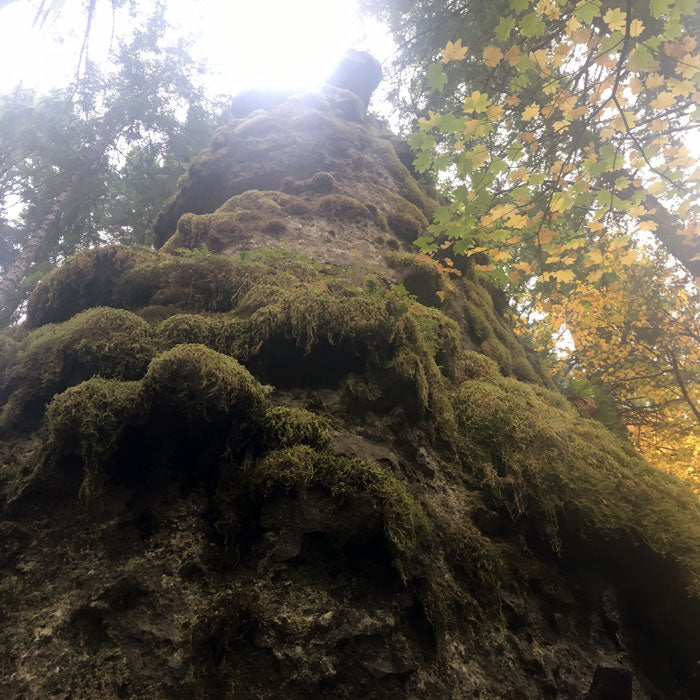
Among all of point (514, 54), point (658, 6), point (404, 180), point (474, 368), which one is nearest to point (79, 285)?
point (474, 368)

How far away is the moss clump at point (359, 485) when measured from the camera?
203 centimetres

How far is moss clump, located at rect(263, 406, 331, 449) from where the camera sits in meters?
2.32

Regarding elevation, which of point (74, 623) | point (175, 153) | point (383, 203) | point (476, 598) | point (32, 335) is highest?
point (175, 153)

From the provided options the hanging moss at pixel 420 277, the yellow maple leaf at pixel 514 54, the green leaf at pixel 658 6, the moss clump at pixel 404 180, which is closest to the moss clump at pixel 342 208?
the hanging moss at pixel 420 277

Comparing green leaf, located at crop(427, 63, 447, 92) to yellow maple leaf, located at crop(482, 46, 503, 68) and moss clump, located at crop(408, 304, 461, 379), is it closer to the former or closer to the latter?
yellow maple leaf, located at crop(482, 46, 503, 68)

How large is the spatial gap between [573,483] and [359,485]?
148 cm

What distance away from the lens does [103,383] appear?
2.29m

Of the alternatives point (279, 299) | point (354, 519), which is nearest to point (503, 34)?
point (279, 299)

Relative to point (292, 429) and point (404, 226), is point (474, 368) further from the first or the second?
point (404, 226)

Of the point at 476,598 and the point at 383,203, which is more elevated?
A: the point at 383,203

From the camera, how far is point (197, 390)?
2.26 metres

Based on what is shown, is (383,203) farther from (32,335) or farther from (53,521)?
(53,521)

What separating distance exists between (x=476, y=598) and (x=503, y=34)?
3.54m

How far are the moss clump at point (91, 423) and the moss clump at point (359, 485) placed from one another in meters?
0.77
